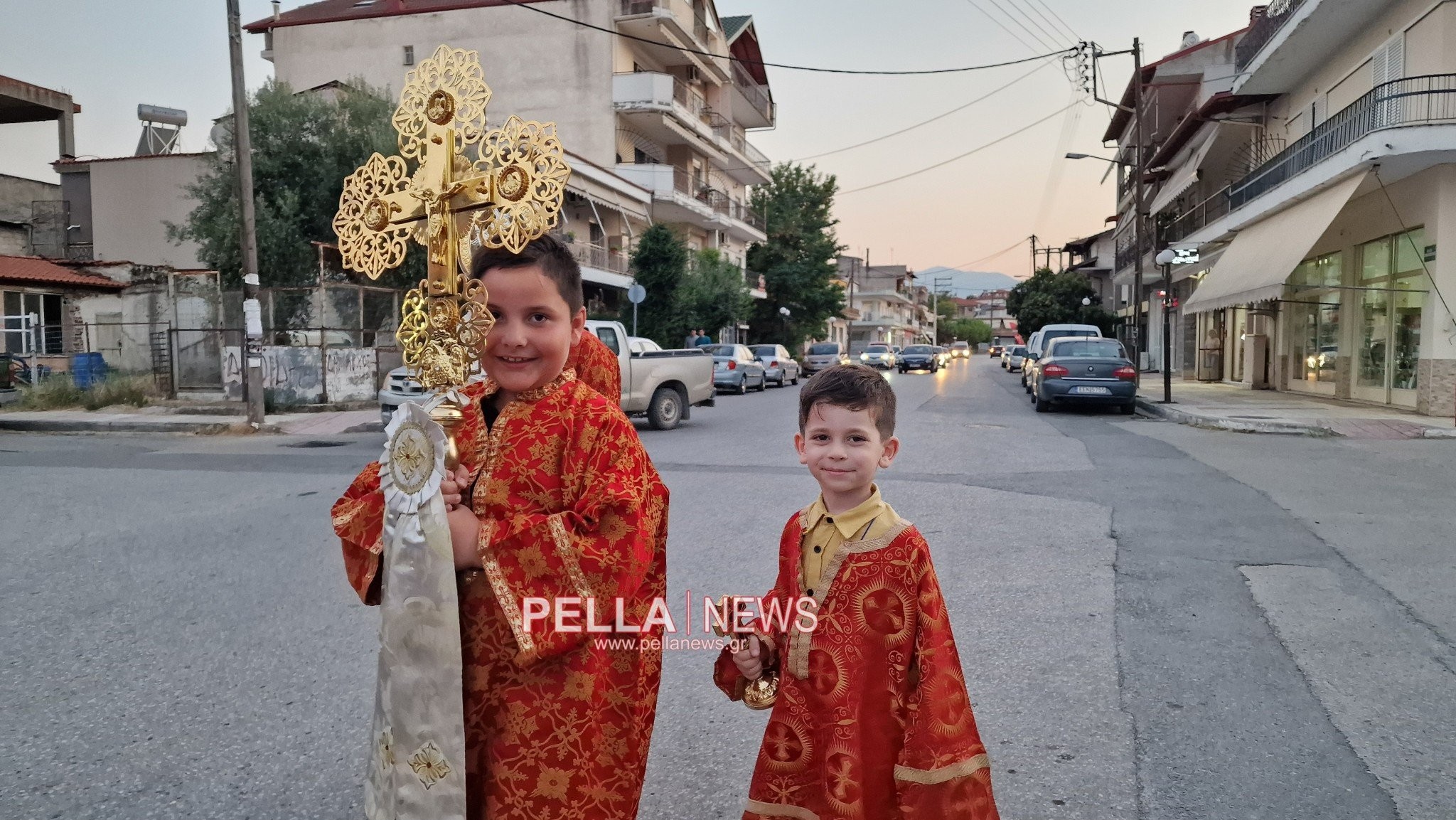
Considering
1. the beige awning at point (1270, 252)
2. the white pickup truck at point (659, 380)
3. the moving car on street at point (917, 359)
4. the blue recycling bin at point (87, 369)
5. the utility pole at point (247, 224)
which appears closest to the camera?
the white pickup truck at point (659, 380)

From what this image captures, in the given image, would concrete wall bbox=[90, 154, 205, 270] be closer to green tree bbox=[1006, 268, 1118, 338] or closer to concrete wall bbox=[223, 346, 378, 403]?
concrete wall bbox=[223, 346, 378, 403]

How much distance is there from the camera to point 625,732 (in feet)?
5.93

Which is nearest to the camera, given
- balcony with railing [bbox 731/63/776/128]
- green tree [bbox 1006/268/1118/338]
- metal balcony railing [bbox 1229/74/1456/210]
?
metal balcony railing [bbox 1229/74/1456/210]

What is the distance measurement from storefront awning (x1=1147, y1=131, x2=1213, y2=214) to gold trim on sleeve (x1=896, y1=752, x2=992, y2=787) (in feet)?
91.8

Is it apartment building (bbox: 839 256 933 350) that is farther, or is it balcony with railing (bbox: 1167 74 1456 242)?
apartment building (bbox: 839 256 933 350)

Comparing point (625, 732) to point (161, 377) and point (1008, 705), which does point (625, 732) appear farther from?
point (161, 377)

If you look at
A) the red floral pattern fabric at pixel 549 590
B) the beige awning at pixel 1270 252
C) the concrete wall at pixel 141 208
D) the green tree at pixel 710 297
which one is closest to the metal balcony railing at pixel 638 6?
the green tree at pixel 710 297

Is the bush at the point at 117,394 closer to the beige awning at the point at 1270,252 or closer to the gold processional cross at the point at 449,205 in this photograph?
the gold processional cross at the point at 449,205

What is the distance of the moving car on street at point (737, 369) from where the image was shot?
84.0ft

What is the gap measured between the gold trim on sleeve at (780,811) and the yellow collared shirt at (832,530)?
45 centimetres

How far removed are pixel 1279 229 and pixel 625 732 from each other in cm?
2129

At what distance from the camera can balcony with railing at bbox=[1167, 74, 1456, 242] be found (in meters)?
14.5

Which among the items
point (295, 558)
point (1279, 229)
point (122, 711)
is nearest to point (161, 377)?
point (295, 558)

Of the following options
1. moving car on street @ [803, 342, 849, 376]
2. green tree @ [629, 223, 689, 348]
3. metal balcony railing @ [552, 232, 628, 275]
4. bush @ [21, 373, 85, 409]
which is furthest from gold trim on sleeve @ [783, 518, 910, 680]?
moving car on street @ [803, 342, 849, 376]
